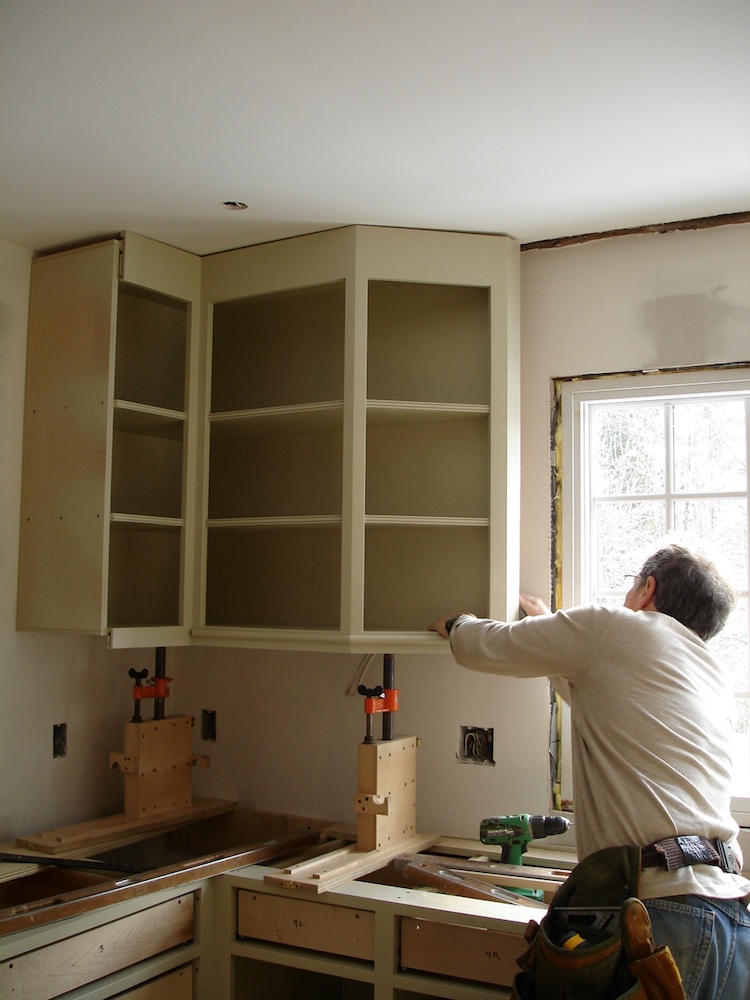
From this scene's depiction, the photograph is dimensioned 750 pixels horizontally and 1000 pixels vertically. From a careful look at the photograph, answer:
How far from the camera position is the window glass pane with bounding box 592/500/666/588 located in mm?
3020

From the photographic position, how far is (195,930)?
2.66 meters

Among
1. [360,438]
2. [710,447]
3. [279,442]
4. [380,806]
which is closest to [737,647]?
[710,447]

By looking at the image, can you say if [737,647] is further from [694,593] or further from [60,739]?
[60,739]

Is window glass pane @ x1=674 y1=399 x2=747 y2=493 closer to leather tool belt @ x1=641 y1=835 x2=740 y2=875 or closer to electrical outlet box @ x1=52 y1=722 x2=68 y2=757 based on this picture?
leather tool belt @ x1=641 y1=835 x2=740 y2=875

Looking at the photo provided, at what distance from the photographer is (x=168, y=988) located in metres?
2.56

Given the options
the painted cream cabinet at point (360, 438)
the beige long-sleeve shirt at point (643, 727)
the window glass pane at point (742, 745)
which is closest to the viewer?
the beige long-sleeve shirt at point (643, 727)

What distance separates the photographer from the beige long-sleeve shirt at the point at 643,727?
81.4 inches

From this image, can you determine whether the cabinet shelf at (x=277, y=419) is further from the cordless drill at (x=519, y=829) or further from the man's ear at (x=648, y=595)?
the cordless drill at (x=519, y=829)

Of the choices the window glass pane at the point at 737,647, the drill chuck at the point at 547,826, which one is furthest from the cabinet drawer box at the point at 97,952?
the window glass pane at the point at 737,647

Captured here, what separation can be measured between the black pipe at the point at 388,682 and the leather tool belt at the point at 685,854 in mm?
1084

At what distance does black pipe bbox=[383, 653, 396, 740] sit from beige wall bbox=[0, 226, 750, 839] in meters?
0.24

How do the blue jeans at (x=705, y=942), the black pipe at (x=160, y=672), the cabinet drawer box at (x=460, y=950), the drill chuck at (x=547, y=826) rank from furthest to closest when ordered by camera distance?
the black pipe at (x=160, y=672) → the drill chuck at (x=547, y=826) → the cabinet drawer box at (x=460, y=950) → the blue jeans at (x=705, y=942)

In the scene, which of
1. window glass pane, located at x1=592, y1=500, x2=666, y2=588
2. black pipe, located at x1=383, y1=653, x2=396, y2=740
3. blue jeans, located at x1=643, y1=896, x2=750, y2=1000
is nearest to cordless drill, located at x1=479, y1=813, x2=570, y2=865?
black pipe, located at x1=383, y1=653, x2=396, y2=740

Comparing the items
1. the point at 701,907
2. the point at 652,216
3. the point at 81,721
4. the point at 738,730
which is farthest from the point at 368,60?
the point at 81,721
